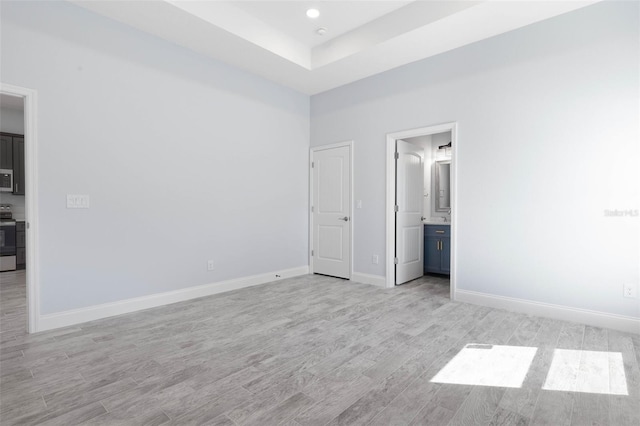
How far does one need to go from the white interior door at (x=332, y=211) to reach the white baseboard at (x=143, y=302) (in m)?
0.82

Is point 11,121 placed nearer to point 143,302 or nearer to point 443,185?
point 143,302

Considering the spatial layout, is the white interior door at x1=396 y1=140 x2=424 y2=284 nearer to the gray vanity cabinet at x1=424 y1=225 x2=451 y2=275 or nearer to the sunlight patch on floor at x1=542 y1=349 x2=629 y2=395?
the gray vanity cabinet at x1=424 y1=225 x2=451 y2=275

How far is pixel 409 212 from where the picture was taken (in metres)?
4.83

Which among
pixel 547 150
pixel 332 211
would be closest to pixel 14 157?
pixel 332 211

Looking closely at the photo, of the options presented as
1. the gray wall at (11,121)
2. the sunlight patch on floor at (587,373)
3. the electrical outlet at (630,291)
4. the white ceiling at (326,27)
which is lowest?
the sunlight patch on floor at (587,373)

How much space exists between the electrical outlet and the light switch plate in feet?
16.7

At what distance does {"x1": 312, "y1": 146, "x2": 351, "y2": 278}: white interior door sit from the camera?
197 inches

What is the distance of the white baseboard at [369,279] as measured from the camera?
456 centimetres

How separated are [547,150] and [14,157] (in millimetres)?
8216

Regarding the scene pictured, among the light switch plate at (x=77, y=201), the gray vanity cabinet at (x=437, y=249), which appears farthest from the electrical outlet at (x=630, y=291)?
the light switch plate at (x=77, y=201)

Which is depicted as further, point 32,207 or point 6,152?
point 6,152

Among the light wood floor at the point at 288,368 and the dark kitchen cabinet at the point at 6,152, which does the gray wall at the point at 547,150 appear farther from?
the dark kitchen cabinet at the point at 6,152

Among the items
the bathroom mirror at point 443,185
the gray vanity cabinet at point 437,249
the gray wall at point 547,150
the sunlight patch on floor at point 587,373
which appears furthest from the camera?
the bathroom mirror at point 443,185

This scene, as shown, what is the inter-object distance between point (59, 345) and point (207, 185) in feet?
7.15
